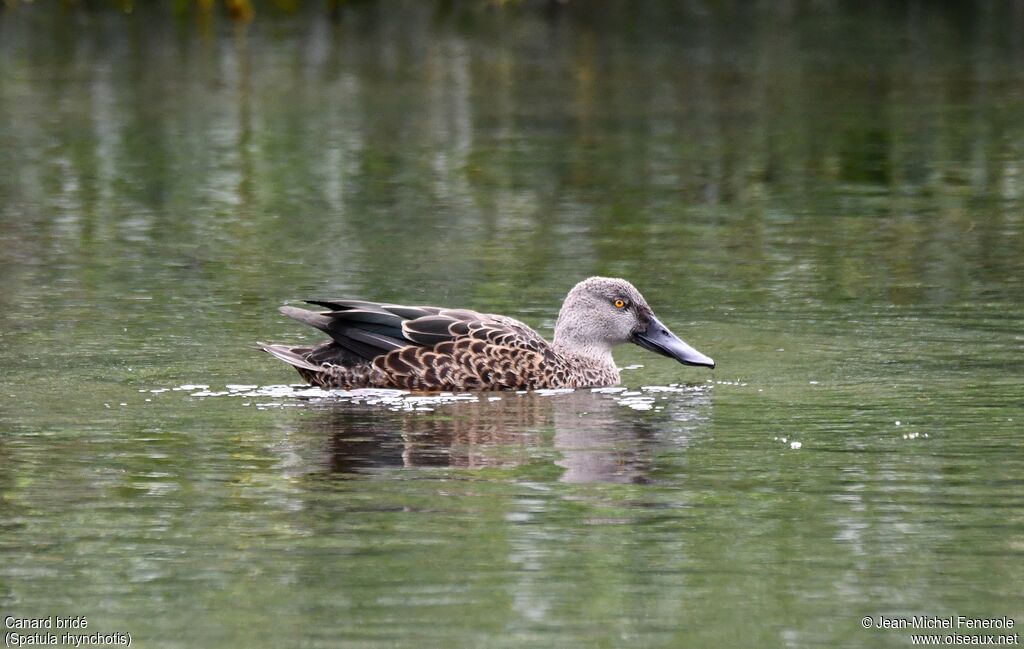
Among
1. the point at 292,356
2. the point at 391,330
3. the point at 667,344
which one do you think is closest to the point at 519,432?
the point at 391,330

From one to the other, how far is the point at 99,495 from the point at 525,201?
34.6 ft

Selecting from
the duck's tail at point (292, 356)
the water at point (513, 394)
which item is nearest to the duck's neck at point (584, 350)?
the water at point (513, 394)

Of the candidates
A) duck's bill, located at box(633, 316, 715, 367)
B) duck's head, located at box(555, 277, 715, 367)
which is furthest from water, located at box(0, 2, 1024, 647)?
duck's head, located at box(555, 277, 715, 367)

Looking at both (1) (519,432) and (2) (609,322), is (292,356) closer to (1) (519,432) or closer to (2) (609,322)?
(1) (519,432)

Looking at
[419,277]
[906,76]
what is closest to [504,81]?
[906,76]

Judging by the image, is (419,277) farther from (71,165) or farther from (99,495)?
(71,165)

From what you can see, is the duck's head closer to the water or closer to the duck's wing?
the water

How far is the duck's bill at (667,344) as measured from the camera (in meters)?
11.6

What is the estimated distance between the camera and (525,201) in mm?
19047

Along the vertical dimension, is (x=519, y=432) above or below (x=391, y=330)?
below

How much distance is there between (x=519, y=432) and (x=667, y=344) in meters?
1.84

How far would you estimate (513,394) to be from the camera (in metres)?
11.4

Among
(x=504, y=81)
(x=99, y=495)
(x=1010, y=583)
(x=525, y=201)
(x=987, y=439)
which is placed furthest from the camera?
(x=504, y=81)

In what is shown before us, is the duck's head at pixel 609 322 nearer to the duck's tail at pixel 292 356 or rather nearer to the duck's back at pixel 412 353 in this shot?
the duck's back at pixel 412 353
